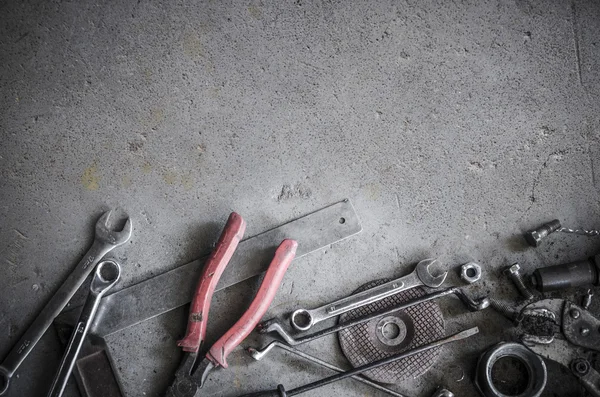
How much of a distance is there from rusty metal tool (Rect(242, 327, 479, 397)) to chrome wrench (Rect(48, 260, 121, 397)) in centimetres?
56

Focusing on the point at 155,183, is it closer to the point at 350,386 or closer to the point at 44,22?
the point at 44,22

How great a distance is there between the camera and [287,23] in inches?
76.1

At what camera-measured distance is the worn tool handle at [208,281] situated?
1713mm

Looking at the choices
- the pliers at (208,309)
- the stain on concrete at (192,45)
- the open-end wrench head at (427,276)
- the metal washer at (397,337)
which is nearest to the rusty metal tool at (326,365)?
the metal washer at (397,337)

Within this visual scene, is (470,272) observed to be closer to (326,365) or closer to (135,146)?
(326,365)

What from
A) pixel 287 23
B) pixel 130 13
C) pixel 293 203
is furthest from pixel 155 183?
pixel 287 23

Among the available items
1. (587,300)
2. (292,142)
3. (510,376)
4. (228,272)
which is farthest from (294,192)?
(587,300)

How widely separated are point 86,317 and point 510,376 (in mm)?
1412

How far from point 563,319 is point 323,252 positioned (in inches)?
33.0

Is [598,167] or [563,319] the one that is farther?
[598,167]

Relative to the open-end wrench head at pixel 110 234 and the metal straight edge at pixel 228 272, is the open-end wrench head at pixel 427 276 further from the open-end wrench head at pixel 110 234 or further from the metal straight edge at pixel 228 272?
the open-end wrench head at pixel 110 234

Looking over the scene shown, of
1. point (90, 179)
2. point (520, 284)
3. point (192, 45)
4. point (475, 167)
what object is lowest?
point (520, 284)

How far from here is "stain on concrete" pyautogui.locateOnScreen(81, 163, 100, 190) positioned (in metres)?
1.86

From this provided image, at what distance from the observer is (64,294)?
1.78m
